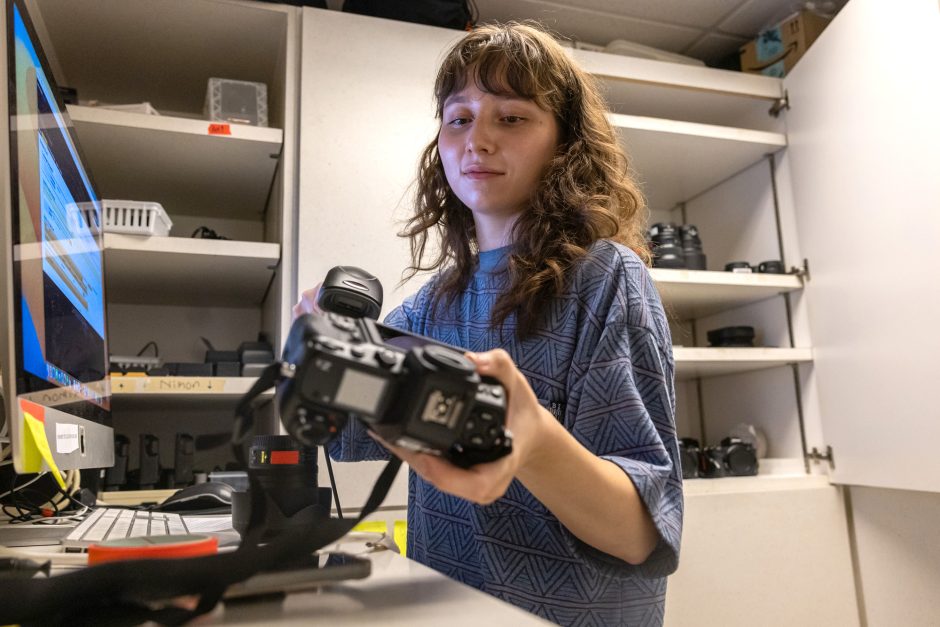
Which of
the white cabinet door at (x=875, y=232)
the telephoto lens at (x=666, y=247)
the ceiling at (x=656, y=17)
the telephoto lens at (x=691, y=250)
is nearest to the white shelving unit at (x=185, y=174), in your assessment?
the ceiling at (x=656, y=17)

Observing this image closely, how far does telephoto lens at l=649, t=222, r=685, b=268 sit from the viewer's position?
70.3 inches

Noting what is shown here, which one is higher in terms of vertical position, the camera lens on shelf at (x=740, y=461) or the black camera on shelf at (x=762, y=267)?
the black camera on shelf at (x=762, y=267)

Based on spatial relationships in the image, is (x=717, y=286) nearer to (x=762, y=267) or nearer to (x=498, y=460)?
(x=762, y=267)

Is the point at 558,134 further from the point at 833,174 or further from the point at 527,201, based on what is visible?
the point at 833,174

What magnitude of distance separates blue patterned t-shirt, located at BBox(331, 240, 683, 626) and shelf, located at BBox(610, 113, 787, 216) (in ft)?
3.55

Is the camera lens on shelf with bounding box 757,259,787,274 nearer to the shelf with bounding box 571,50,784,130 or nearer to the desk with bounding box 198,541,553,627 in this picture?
the shelf with bounding box 571,50,784,130

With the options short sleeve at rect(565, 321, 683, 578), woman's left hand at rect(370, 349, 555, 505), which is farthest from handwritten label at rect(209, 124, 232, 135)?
woman's left hand at rect(370, 349, 555, 505)

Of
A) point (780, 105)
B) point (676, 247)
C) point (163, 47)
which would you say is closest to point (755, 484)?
→ point (676, 247)

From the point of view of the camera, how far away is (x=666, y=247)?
5.90 ft

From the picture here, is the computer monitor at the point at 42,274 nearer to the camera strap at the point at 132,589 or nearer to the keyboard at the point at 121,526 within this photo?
the keyboard at the point at 121,526

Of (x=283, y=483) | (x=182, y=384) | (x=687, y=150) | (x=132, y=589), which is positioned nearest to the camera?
(x=132, y=589)

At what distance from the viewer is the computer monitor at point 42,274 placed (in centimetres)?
50

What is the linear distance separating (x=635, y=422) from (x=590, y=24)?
1779mm

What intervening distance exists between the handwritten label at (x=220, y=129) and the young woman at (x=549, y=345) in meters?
0.78
